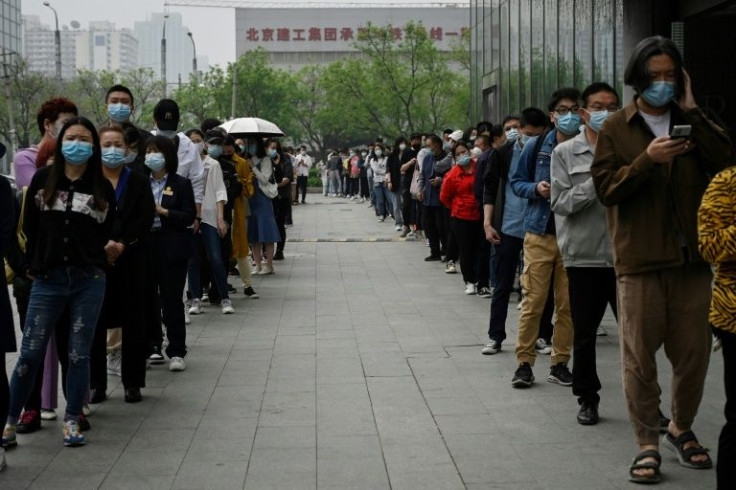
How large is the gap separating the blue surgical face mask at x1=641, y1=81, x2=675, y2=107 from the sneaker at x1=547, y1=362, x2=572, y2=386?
3031mm

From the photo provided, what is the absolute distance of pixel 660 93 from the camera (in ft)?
18.7

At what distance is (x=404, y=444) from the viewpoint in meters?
6.66

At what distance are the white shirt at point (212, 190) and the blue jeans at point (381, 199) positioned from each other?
712 inches

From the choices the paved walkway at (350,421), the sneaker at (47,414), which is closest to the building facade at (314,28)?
the paved walkway at (350,421)

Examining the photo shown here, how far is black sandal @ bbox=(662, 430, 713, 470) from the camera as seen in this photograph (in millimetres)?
6047

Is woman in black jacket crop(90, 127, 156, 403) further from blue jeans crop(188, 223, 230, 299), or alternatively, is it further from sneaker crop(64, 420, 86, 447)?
blue jeans crop(188, 223, 230, 299)

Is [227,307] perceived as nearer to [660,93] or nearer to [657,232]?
[657,232]

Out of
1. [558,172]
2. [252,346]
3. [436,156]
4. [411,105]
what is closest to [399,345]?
[252,346]

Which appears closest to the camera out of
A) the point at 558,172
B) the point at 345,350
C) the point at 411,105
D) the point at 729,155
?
the point at 729,155

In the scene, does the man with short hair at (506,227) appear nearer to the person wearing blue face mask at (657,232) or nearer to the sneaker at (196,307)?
the person wearing blue face mask at (657,232)

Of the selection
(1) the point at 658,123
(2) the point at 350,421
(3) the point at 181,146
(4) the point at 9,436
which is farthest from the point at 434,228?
(1) the point at 658,123

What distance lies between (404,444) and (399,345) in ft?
11.7

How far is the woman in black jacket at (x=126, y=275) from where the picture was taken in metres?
7.67

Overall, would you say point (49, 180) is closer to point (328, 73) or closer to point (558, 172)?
point (558, 172)
